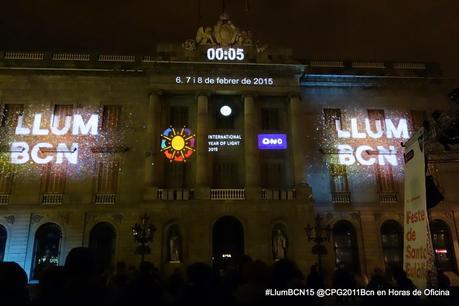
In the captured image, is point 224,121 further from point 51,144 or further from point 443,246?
point 443,246

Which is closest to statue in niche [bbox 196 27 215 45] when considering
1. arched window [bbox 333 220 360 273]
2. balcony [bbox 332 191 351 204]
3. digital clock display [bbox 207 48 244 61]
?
digital clock display [bbox 207 48 244 61]

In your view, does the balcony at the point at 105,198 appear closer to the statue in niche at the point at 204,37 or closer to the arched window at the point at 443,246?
the statue in niche at the point at 204,37

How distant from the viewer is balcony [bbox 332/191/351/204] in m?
29.7

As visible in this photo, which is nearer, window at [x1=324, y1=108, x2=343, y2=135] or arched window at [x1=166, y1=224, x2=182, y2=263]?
arched window at [x1=166, y1=224, x2=182, y2=263]

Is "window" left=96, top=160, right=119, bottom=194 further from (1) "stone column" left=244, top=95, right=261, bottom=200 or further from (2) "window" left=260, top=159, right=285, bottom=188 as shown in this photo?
(2) "window" left=260, top=159, right=285, bottom=188

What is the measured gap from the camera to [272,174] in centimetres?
3005

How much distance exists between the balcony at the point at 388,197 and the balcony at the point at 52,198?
24560 millimetres

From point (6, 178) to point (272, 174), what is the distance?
20.1 metres

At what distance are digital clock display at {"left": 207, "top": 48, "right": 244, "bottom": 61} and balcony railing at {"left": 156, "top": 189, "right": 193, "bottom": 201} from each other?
10597mm

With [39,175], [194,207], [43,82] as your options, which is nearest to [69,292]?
[194,207]

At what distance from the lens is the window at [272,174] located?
29812 mm

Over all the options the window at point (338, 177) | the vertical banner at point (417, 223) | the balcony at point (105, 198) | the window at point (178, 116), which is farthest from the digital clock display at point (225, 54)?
the vertical banner at point (417, 223)

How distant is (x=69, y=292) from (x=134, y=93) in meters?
27.8

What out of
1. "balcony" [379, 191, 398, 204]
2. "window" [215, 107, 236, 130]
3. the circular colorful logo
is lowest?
"balcony" [379, 191, 398, 204]
